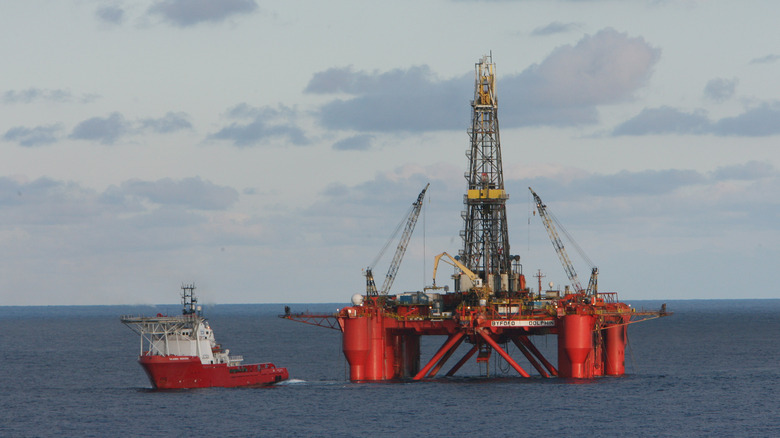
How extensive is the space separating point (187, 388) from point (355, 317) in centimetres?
1460

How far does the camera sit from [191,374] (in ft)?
304

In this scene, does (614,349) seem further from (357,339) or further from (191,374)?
(191,374)

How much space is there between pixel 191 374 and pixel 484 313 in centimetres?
2356

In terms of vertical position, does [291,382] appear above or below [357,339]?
below

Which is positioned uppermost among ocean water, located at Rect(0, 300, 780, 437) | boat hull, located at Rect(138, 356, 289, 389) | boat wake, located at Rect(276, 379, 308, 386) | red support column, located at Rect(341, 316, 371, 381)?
red support column, located at Rect(341, 316, 371, 381)

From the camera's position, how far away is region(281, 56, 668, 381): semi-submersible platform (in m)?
90.9

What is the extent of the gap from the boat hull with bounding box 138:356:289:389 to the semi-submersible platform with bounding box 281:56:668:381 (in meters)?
6.47

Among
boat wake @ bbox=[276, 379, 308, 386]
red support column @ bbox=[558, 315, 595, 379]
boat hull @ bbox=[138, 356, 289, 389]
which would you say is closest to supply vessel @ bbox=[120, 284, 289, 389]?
boat hull @ bbox=[138, 356, 289, 389]

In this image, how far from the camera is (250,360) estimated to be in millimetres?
141750

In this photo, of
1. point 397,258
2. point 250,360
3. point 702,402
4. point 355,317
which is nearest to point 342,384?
point 355,317

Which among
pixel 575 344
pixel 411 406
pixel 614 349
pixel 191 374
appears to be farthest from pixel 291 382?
pixel 614 349

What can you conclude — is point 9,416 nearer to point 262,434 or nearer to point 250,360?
point 262,434

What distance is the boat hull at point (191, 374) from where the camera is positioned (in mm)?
91375

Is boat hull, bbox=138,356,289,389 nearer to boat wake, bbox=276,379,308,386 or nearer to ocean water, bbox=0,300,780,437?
ocean water, bbox=0,300,780,437
